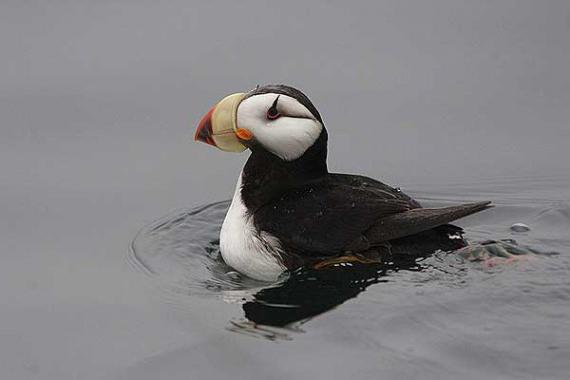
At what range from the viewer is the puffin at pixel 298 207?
7.85 meters

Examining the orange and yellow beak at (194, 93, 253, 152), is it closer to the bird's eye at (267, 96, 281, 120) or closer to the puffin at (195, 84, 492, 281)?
the puffin at (195, 84, 492, 281)

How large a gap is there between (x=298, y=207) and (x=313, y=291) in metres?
0.55

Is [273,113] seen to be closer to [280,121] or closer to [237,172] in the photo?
[280,121]

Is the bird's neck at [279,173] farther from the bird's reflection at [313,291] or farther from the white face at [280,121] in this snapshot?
the bird's reflection at [313,291]

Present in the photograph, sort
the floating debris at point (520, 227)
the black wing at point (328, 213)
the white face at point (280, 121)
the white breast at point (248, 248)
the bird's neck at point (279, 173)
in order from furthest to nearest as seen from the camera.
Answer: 1. the floating debris at point (520, 227)
2. the bird's neck at point (279, 173)
3. the white face at point (280, 121)
4. the white breast at point (248, 248)
5. the black wing at point (328, 213)

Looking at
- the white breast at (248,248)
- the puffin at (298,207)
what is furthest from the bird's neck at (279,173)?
the white breast at (248,248)

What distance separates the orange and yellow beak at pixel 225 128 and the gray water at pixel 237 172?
80 cm

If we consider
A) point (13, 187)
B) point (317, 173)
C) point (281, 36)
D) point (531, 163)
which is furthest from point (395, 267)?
point (281, 36)

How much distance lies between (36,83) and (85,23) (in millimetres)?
888

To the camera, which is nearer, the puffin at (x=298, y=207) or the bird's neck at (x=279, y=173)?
the puffin at (x=298, y=207)

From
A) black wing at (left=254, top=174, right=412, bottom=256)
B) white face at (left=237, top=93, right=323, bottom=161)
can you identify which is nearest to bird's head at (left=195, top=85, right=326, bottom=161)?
white face at (left=237, top=93, right=323, bottom=161)

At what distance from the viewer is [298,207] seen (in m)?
8.00

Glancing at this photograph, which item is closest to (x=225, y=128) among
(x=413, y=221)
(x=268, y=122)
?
(x=268, y=122)

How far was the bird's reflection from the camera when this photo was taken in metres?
7.50
